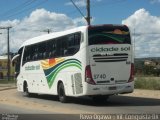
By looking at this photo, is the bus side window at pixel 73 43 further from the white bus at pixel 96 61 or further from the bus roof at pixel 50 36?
the bus roof at pixel 50 36

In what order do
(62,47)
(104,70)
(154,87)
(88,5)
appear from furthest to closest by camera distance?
(88,5) < (154,87) < (62,47) < (104,70)

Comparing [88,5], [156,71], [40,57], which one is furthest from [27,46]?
[156,71]

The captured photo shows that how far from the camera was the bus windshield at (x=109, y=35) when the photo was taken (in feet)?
72.0

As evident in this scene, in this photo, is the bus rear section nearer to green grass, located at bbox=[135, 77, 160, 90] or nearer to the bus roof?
the bus roof

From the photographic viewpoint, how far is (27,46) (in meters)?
30.0

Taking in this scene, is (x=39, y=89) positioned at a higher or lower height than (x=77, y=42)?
lower

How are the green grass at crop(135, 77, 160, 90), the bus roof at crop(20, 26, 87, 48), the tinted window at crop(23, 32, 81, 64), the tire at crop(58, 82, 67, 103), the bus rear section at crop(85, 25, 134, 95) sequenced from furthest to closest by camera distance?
the green grass at crop(135, 77, 160, 90) < the tire at crop(58, 82, 67, 103) < the tinted window at crop(23, 32, 81, 64) < the bus roof at crop(20, 26, 87, 48) < the bus rear section at crop(85, 25, 134, 95)

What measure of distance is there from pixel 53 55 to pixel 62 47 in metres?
1.35

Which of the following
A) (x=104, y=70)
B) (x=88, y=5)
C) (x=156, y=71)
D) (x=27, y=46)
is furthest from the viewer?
(x=156, y=71)

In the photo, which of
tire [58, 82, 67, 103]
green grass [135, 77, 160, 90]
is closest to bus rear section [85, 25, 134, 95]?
tire [58, 82, 67, 103]

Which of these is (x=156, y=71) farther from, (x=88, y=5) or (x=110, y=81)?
(x=110, y=81)

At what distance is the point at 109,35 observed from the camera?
2212 cm

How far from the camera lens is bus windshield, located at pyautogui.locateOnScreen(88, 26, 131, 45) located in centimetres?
2194

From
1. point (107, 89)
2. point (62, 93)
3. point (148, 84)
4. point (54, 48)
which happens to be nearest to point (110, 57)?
point (107, 89)
